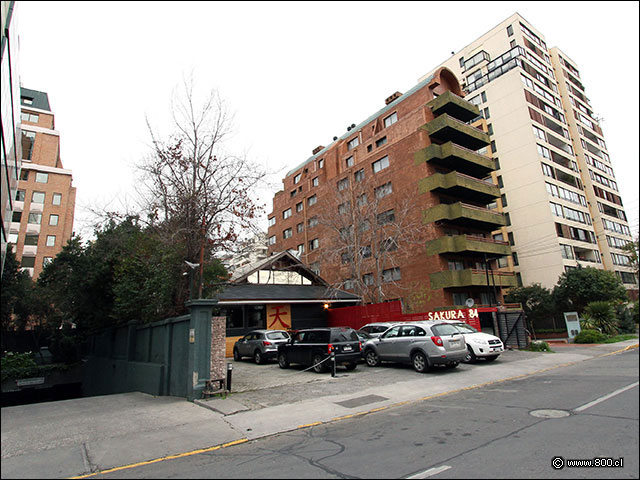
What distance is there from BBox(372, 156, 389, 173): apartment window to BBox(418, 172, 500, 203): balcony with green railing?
550 centimetres

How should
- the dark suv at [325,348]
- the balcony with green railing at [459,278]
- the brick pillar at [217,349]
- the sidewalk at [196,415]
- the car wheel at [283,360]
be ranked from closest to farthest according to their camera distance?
the sidewalk at [196,415], the brick pillar at [217,349], the dark suv at [325,348], the car wheel at [283,360], the balcony with green railing at [459,278]

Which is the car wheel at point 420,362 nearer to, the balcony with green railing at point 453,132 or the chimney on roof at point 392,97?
the balcony with green railing at point 453,132

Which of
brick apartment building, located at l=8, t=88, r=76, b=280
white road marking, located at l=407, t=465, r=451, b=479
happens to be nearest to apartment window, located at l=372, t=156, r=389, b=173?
white road marking, located at l=407, t=465, r=451, b=479

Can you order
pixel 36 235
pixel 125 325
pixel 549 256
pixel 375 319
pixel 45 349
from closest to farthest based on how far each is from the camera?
pixel 125 325, pixel 375 319, pixel 45 349, pixel 549 256, pixel 36 235

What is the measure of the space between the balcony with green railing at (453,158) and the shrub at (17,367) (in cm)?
3465

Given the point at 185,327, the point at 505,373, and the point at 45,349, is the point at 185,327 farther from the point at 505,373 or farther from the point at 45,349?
the point at 45,349

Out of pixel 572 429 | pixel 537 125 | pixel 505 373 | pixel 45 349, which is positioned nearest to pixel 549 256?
pixel 537 125

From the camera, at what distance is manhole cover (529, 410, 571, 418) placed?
5969mm

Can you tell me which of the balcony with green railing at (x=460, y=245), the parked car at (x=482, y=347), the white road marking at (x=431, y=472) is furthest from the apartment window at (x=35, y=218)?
the white road marking at (x=431, y=472)

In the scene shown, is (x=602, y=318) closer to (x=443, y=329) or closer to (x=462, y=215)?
(x=462, y=215)

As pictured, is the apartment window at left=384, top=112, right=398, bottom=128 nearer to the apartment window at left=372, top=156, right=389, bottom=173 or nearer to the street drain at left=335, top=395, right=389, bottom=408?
the apartment window at left=372, top=156, right=389, bottom=173

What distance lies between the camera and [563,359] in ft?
48.2

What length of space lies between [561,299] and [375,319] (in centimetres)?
2327

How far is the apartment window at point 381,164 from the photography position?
3694 centimetres
